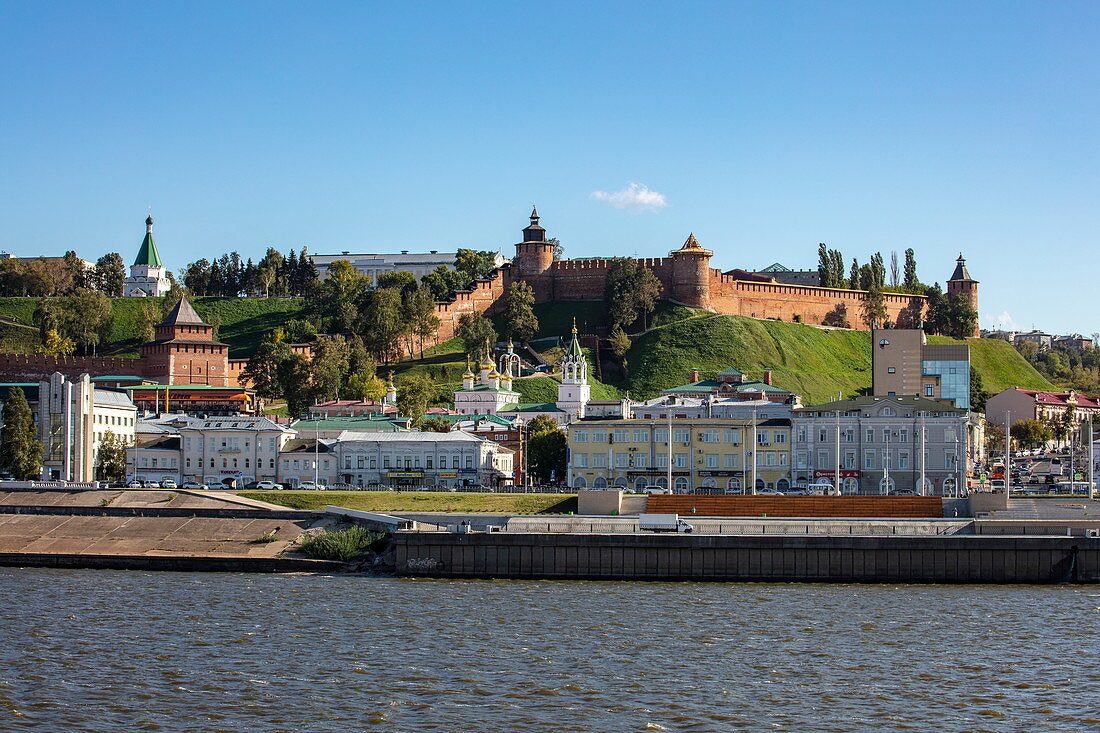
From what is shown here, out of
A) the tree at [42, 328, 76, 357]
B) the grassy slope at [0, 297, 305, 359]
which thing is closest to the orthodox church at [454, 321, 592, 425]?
the grassy slope at [0, 297, 305, 359]

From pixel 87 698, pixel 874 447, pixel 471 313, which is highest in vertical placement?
pixel 471 313

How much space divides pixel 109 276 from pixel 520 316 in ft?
200

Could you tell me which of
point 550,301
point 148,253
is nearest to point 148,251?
point 148,253

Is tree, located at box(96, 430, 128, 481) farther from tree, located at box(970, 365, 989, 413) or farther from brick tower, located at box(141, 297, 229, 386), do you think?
tree, located at box(970, 365, 989, 413)

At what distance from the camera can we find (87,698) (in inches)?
1383

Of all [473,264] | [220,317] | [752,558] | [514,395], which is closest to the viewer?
[752,558]

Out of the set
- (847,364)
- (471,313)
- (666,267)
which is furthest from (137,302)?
(847,364)

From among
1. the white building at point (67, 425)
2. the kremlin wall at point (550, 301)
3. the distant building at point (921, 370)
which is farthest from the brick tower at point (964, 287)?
the white building at point (67, 425)

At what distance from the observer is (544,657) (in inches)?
1588

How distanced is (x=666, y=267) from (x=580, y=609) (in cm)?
10958

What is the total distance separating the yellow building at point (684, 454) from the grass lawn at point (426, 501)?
1046 centimetres

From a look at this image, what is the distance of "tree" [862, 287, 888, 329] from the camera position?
6329 inches

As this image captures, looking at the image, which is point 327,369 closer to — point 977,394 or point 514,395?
point 514,395

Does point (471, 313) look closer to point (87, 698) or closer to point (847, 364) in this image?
point (847, 364)
